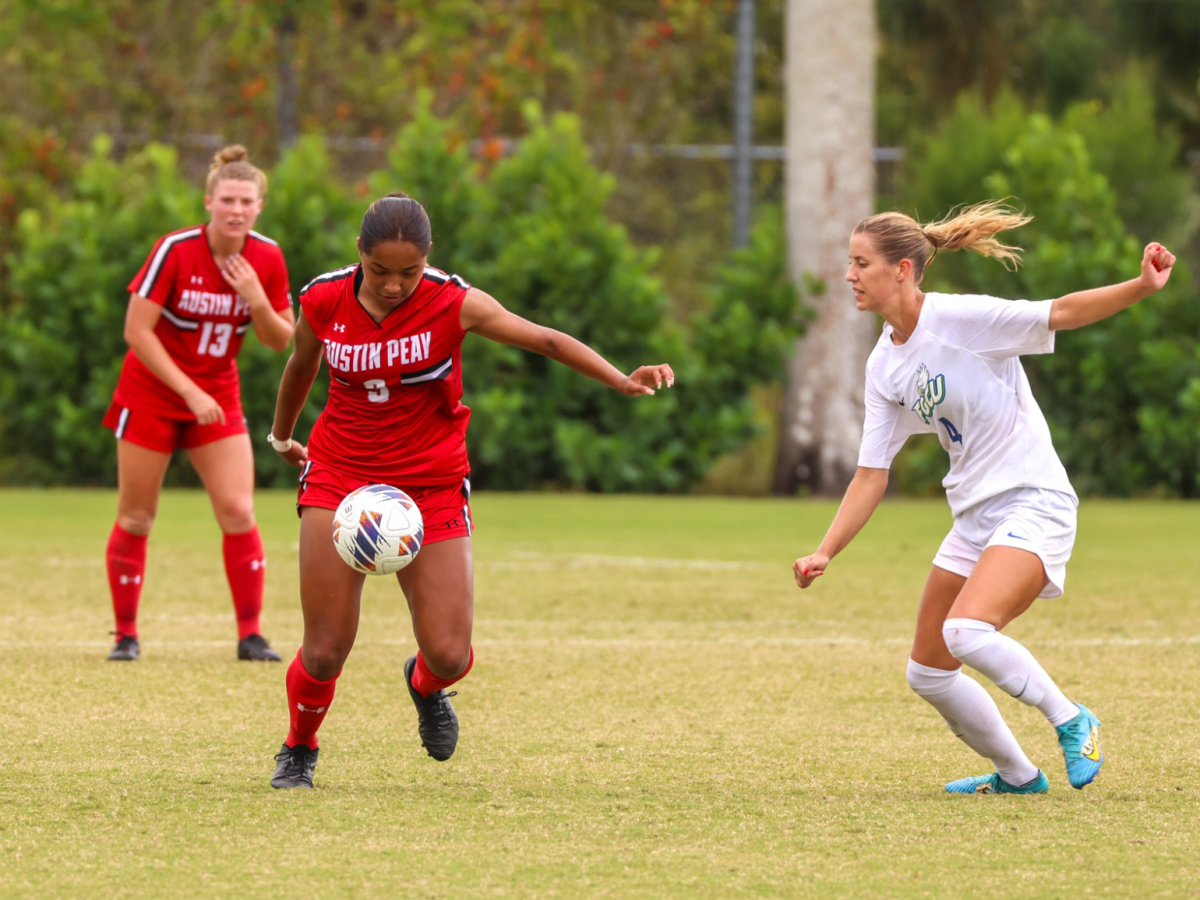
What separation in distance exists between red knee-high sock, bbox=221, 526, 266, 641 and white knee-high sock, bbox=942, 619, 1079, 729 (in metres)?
3.93

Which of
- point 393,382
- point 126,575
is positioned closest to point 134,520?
point 126,575

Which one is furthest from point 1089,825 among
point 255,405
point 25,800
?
point 255,405

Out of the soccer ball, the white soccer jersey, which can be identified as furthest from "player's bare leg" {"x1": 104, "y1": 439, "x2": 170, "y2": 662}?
the white soccer jersey

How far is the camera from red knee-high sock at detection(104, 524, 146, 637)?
26.4 feet

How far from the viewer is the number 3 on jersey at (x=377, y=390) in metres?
5.34

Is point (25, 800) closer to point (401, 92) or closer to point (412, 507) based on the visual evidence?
point (412, 507)

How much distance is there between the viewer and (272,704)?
6.85m

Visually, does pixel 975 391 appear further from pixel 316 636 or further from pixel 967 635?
pixel 316 636

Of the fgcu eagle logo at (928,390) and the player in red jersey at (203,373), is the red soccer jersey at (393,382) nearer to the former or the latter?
the fgcu eagle logo at (928,390)

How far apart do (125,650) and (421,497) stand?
3050mm

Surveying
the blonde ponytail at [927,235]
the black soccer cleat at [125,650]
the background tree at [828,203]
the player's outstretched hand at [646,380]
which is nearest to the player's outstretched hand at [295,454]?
the player's outstretched hand at [646,380]

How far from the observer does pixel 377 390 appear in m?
5.36

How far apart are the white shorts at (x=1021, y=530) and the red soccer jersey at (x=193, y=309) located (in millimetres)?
3696

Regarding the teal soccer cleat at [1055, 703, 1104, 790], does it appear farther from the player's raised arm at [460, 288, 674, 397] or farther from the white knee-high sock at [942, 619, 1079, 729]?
the player's raised arm at [460, 288, 674, 397]
